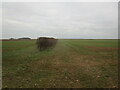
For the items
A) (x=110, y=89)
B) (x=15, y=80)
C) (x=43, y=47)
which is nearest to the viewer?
(x=110, y=89)

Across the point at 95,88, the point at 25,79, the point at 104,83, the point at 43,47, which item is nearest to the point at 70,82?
the point at 95,88

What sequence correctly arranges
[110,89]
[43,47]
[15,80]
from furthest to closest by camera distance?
[43,47] < [15,80] < [110,89]

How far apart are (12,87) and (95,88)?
3087 millimetres

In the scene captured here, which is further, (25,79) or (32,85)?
(25,79)

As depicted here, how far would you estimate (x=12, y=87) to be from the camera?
4.02 m

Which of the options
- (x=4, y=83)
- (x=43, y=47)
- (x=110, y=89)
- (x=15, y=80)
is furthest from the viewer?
(x=43, y=47)

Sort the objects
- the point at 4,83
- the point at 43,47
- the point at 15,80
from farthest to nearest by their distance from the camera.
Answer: the point at 43,47 → the point at 15,80 → the point at 4,83

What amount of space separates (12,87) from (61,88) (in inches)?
72.2

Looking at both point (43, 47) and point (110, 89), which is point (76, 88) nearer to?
point (110, 89)

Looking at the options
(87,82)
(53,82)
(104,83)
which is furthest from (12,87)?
(104,83)

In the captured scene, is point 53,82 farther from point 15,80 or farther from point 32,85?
point 15,80

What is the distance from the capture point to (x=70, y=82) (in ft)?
14.6

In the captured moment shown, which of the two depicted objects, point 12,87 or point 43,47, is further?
point 43,47

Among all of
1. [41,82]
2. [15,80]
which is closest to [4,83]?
[15,80]
